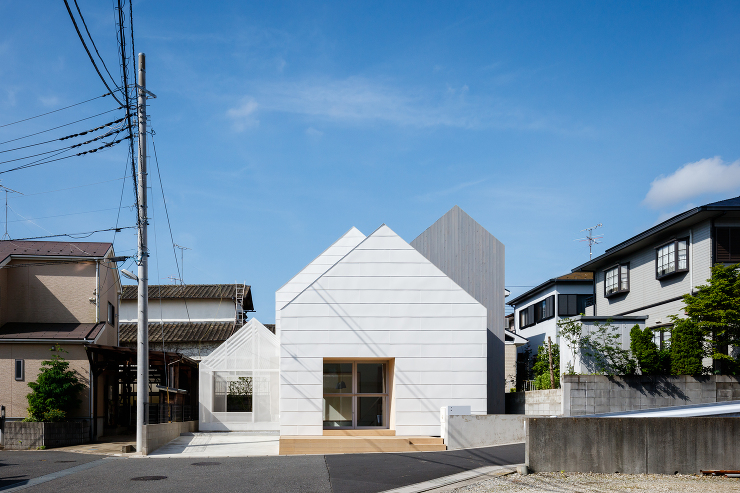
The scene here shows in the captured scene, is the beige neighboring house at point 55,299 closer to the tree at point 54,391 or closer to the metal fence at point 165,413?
the tree at point 54,391

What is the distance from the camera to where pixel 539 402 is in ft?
60.0

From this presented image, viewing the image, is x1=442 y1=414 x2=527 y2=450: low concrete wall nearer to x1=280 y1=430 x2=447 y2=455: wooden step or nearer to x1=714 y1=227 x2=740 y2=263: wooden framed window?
x1=280 y1=430 x2=447 y2=455: wooden step

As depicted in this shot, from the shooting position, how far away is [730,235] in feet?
60.9

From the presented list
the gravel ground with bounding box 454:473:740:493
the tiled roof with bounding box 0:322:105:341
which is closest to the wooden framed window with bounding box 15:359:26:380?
the tiled roof with bounding box 0:322:105:341

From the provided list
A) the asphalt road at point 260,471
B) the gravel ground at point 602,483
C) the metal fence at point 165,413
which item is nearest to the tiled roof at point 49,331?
the metal fence at point 165,413

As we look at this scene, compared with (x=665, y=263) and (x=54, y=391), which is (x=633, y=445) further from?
(x=54, y=391)

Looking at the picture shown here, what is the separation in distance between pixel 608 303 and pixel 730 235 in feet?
24.4

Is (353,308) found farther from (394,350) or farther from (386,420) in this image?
(386,420)

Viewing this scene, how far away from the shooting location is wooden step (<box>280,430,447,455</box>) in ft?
54.6

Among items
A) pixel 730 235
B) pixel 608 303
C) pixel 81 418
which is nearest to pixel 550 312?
pixel 608 303

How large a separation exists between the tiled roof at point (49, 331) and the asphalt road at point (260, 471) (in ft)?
18.7

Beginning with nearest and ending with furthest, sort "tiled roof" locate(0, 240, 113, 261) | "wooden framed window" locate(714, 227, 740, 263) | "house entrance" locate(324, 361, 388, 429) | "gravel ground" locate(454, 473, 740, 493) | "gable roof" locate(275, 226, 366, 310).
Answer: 1. "gravel ground" locate(454, 473, 740, 493)
2. "wooden framed window" locate(714, 227, 740, 263)
3. "house entrance" locate(324, 361, 388, 429)
4. "tiled roof" locate(0, 240, 113, 261)
5. "gable roof" locate(275, 226, 366, 310)

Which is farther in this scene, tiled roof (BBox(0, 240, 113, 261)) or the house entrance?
tiled roof (BBox(0, 240, 113, 261))

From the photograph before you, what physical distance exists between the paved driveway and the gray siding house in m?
9.82
